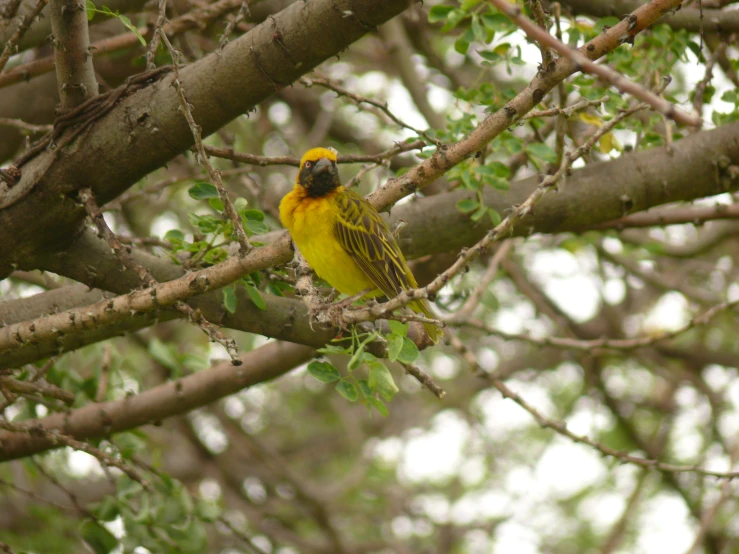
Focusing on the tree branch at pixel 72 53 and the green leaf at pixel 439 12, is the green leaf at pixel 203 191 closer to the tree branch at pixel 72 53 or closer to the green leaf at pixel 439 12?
the tree branch at pixel 72 53

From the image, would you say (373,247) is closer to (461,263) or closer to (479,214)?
(479,214)

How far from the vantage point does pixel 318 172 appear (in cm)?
418

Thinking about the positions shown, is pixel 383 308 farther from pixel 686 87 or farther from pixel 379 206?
pixel 686 87

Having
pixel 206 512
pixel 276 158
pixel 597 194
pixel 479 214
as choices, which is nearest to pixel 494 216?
pixel 479 214

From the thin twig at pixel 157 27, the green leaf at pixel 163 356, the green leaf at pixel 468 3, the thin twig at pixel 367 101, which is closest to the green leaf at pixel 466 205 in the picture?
the thin twig at pixel 367 101

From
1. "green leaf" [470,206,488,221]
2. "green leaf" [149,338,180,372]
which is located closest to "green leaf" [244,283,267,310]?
"green leaf" [470,206,488,221]

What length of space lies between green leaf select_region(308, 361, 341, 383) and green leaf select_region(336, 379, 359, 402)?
0.15ft

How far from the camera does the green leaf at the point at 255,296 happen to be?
323 centimetres

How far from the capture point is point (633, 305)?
8305 mm

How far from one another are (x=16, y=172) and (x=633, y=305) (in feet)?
21.7

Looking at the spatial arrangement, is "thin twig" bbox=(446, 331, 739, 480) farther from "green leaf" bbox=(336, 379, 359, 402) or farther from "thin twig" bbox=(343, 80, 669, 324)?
"thin twig" bbox=(343, 80, 669, 324)

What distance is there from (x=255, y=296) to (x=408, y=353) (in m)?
0.75

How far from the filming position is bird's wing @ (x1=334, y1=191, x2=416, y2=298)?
12.9 feet

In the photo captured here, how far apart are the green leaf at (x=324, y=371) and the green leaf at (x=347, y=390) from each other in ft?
0.15
